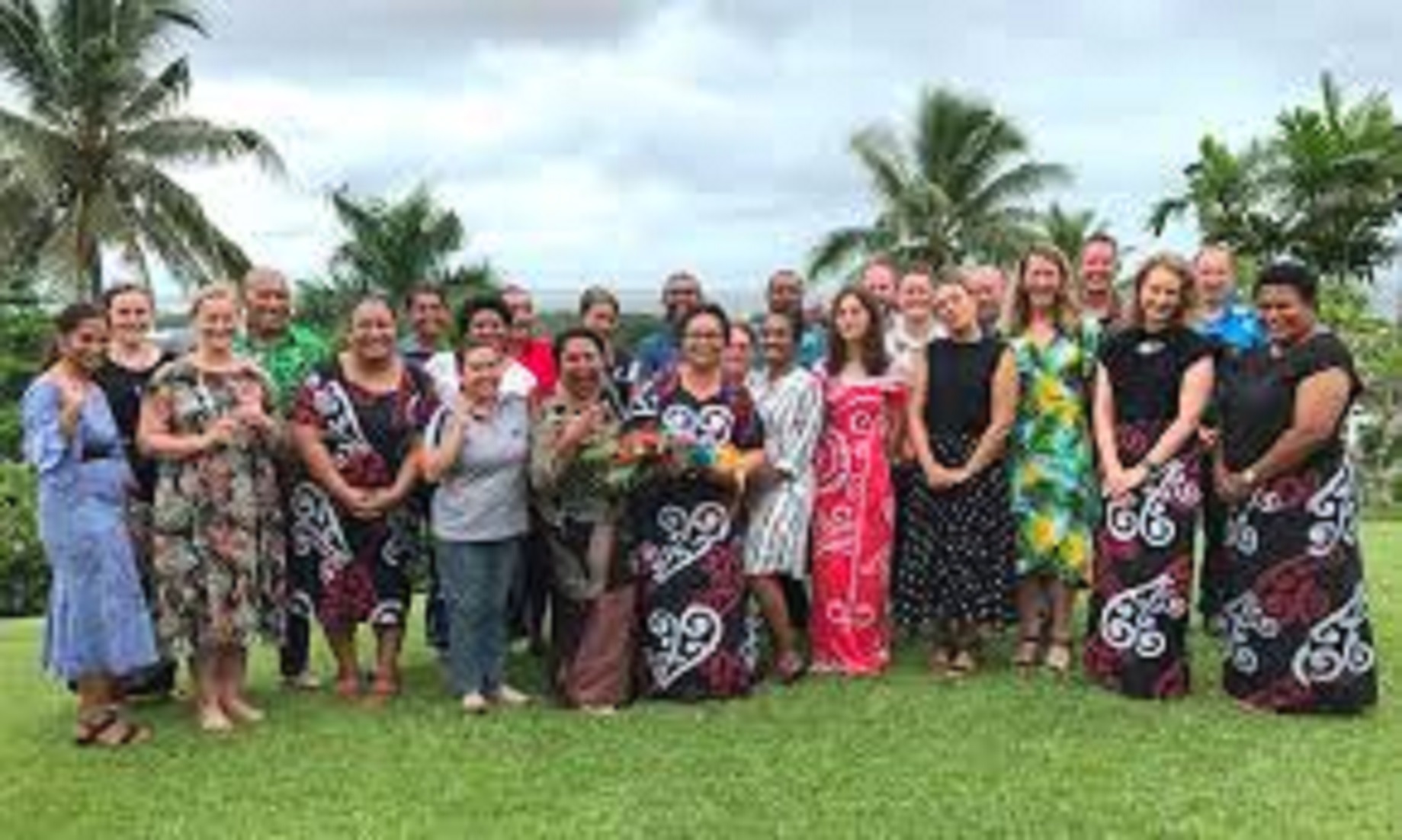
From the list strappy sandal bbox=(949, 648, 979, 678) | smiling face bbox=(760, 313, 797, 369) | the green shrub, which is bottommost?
the green shrub

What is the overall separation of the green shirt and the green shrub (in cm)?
755

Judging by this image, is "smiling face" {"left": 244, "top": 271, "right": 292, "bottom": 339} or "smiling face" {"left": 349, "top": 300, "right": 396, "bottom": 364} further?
"smiling face" {"left": 244, "top": 271, "right": 292, "bottom": 339}

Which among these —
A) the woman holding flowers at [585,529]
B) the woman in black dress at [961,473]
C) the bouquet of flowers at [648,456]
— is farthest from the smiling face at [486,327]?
the woman in black dress at [961,473]

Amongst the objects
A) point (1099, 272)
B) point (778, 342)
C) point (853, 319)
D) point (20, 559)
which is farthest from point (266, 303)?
point (20, 559)

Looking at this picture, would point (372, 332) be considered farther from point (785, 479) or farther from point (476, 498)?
point (785, 479)

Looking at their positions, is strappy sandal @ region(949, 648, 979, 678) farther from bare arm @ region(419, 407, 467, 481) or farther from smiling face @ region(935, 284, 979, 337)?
bare arm @ region(419, 407, 467, 481)

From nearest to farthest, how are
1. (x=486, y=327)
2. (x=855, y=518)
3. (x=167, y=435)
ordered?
(x=167, y=435), (x=486, y=327), (x=855, y=518)

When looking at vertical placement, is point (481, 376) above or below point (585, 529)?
above

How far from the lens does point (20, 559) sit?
566 inches

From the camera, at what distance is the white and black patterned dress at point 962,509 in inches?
295

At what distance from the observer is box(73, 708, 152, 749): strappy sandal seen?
6.81 m

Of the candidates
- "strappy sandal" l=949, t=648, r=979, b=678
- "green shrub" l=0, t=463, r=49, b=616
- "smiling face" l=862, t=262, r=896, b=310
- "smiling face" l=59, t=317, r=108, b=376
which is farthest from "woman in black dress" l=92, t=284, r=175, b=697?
"green shrub" l=0, t=463, r=49, b=616

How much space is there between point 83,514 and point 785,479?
2.75 metres

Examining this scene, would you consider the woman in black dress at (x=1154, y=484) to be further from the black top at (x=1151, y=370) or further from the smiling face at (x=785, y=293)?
the smiling face at (x=785, y=293)
